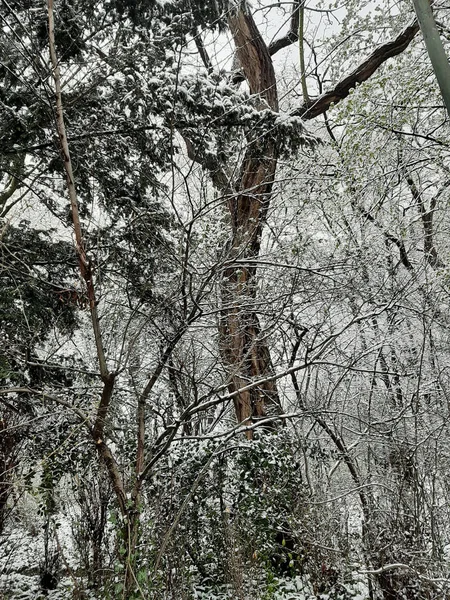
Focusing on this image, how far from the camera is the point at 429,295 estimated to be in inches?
231

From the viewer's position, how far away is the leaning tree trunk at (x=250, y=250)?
4.71m

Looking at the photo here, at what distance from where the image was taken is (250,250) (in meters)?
5.21

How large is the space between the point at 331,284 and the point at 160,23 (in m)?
3.32

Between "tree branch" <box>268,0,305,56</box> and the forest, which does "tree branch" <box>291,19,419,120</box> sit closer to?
the forest

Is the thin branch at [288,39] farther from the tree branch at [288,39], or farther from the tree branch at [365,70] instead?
the tree branch at [365,70]

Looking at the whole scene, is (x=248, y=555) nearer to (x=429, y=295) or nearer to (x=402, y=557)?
(x=402, y=557)

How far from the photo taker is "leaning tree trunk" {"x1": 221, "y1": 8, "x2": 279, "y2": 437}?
15.4ft

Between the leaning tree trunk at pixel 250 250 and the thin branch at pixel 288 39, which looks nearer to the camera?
the leaning tree trunk at pixel 250 250

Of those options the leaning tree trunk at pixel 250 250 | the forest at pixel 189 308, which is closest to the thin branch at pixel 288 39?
the leaning tree trunk at pixel 250 250

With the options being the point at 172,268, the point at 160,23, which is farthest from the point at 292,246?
the point at 160,23

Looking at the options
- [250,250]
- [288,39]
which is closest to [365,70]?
[288,39]

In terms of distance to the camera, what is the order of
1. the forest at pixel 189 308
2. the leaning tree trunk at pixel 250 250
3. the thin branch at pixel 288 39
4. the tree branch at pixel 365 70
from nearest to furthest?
the forest at pixel 189 308
the leaning tree trunk at pixel 250 250
the tree branch at pixel 365 70
the thin branch at pixel 288 39

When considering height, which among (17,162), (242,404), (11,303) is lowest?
(242,404)

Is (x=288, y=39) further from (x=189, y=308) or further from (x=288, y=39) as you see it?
(x=189, y=308)
